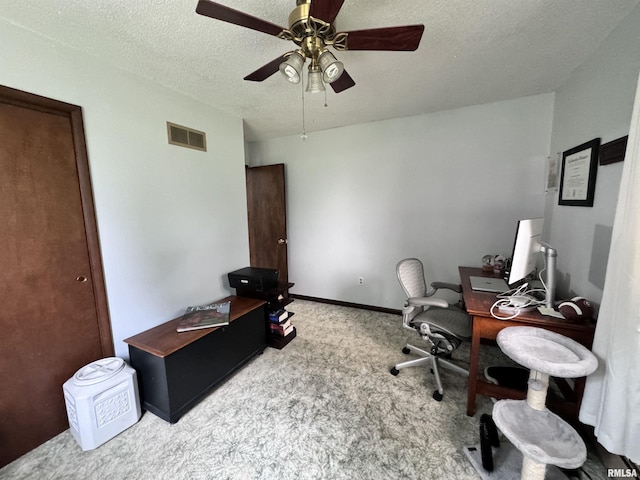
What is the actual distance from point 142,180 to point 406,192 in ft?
8.83

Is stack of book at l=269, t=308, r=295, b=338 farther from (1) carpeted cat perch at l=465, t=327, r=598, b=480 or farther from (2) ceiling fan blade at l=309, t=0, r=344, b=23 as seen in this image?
(2) ceiling fan blade at l=309, t=0, r=344, b=23

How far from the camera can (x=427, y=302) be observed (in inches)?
73.4

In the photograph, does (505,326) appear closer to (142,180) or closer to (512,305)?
(512,305)

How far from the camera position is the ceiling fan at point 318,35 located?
1018mm

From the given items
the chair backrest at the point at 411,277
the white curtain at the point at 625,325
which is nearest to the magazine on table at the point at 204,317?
the chair backrest at the point at 411,277

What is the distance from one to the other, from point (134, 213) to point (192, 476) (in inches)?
68.1

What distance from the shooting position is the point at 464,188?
8.99 ft

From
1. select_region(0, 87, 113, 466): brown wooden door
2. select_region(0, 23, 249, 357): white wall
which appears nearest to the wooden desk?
select_region(0, 23, 249, 357): white wall

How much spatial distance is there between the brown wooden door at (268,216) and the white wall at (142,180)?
41.7 inches

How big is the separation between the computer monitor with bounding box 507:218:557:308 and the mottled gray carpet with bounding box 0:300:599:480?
95 centimetres

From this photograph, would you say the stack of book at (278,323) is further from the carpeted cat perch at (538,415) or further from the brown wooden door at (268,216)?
the carpeted cat perch at (538,415)

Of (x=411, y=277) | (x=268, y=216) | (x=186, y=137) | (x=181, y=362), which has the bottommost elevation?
(x=181, y=362)

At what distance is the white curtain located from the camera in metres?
1.01

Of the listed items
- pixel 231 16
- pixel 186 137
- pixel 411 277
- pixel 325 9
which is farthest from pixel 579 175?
pixel 186 137
